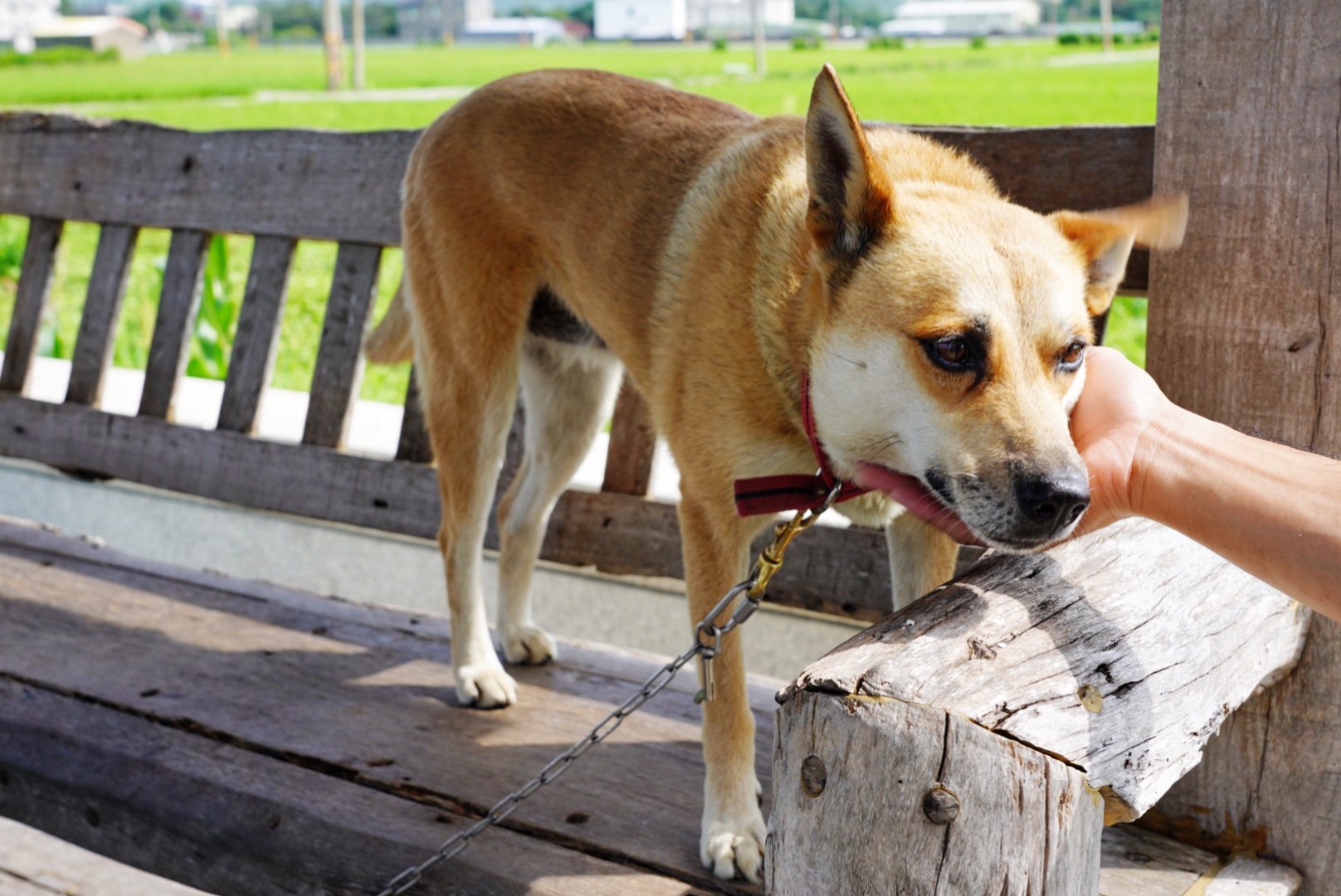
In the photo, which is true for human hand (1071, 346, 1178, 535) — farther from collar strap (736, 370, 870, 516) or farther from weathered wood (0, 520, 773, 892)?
weathered wood (0, 520, 773, 892)

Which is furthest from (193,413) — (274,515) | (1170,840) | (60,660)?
(1170,840)

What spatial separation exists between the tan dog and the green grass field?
1.39 m

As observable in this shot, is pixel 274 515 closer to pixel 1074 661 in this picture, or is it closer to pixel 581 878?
pixel 581 878

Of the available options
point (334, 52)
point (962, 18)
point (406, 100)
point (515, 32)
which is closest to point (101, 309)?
point (406, 100)

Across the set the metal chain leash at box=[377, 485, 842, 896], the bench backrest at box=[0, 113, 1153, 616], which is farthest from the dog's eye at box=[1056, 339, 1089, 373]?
the bench backrest at box=[0, 113, 1153, 616]

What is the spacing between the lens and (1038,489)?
4.67 feet

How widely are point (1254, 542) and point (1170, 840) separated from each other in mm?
Result: 809

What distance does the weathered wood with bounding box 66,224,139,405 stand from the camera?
3381 millimetres

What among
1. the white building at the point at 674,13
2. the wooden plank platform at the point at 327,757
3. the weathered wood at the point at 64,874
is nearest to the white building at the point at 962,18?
the white building at the point at 674,13

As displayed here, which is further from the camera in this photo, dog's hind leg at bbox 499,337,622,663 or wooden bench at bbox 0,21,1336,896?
dog's hind leg at bbox 499,337,622,663

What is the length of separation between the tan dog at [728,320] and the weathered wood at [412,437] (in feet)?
0.65

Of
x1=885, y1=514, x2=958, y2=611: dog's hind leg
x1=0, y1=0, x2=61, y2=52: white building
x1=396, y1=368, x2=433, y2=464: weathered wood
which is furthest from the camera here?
x1=0, y1=0, x2=61, y2=52: white building

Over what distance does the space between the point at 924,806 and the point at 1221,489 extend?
1.64 feet

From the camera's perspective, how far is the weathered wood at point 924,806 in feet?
3.91
